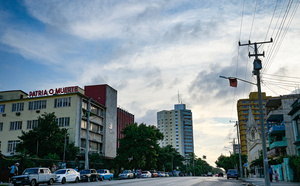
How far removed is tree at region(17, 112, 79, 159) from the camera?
50.0 m

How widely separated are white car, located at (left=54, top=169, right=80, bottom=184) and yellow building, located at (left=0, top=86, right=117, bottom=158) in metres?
25.4

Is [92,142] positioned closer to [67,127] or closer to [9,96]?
[67,127]

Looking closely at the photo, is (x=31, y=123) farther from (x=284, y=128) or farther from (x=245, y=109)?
(x=245, y=109)

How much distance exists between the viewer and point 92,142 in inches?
2584

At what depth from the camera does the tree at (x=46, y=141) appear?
50.0m

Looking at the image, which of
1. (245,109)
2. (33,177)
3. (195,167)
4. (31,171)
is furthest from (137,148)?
(195,167)

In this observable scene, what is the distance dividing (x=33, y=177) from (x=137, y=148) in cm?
3817

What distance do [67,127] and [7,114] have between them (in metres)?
16.1

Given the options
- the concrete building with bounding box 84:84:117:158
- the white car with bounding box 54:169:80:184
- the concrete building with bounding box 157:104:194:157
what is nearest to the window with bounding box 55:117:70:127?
the concrete building with bounding box 84:84:117:158

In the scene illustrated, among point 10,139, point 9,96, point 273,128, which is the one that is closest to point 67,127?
point 10,139

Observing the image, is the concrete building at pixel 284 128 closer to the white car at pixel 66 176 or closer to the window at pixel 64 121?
the white car at pixel 66 176

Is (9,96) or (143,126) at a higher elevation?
(9,96)

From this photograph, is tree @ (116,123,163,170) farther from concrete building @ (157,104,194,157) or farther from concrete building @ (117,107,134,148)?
concrete building @ (157,104,194,157)

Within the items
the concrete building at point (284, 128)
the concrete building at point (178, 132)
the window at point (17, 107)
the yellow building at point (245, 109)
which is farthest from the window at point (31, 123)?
the concrete building at point (178, 132)
